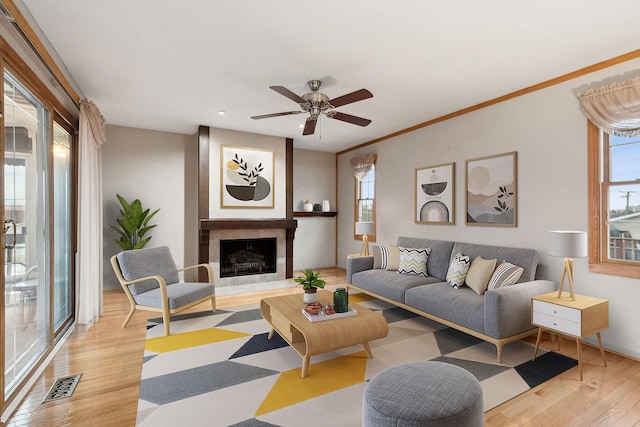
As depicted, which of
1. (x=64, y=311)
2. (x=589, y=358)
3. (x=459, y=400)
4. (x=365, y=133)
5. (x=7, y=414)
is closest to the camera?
(x=459, y=400)

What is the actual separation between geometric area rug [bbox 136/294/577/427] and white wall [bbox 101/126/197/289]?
2.23 metres

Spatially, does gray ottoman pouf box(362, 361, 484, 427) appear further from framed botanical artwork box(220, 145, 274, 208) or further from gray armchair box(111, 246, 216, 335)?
framed botanical artwork box(220, 145, 274, 208)

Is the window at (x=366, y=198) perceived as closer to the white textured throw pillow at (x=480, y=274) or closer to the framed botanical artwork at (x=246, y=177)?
the framed botanical artwork at (x=246, y=177)

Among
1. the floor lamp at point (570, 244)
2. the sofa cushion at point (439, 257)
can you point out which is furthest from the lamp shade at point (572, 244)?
the sofa cushion at point (439, 257)

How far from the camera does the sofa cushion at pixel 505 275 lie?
3.09m

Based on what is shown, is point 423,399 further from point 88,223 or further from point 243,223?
point 243,223

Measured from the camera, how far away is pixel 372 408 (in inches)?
58.0

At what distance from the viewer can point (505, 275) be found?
3.15m

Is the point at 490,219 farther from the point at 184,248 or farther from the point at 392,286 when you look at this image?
the point at 184,248

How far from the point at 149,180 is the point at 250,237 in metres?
1.95

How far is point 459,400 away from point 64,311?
404 cm

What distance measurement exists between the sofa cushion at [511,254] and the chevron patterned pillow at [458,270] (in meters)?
0.21

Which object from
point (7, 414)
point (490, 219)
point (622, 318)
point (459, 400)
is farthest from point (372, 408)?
point (490, 219)

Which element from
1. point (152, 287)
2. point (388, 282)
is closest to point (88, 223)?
point (152, 287)
